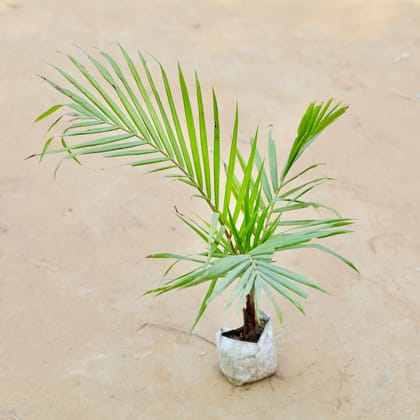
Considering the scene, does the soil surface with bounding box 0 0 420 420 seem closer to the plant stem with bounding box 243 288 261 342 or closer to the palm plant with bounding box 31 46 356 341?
the plant stem with bounding box 243 288 261 342

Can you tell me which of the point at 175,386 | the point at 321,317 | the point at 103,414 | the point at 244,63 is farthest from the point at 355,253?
the point at 244,63

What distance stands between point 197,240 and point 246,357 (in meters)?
0.88

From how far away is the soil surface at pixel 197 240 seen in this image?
9.28 ft

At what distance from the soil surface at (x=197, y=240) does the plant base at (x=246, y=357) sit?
0.05 meters

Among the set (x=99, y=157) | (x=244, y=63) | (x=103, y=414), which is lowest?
(x=103, y=414)

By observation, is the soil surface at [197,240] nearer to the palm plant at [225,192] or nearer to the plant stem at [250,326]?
the plant stem at [250,326]

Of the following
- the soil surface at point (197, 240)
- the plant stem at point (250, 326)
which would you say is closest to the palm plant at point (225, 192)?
the plant stem at point (250, 326)


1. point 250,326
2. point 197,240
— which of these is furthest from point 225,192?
point 197,240

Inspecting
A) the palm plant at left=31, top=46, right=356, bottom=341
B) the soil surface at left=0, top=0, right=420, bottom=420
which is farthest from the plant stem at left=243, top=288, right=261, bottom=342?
the soil surface at left=0, top=0, right=420, bottom=420

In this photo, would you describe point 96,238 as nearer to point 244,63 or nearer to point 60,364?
point 60,364

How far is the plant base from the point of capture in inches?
108

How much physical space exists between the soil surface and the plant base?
0.18 feet

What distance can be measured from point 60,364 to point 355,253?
1307mm

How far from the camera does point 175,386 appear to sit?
2842 millimetres
